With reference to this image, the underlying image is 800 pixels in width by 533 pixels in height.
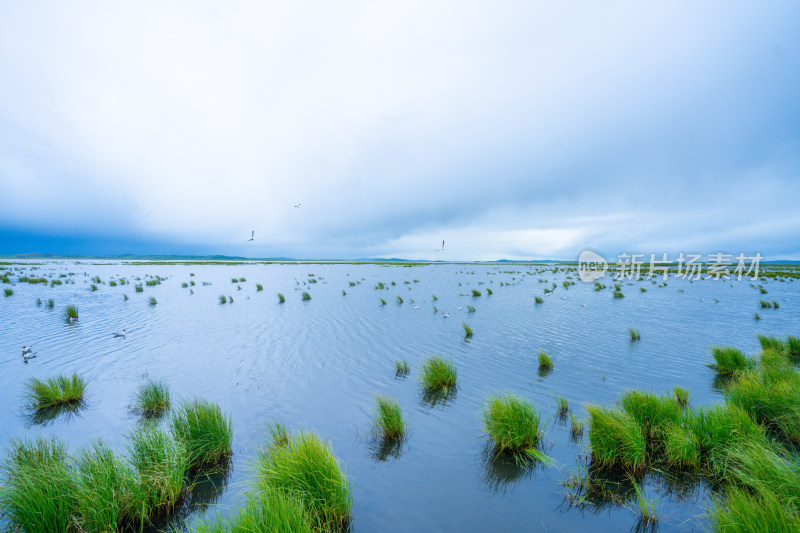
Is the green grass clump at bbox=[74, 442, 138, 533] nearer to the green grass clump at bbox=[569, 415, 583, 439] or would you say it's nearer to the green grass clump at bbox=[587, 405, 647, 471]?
the green grass clump at bbox=[587, 405, 647, 471]

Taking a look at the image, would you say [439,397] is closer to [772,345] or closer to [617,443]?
[617,443]

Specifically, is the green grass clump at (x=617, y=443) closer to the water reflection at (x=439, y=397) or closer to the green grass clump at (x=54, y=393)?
the water reflection at (x=439, y=397)

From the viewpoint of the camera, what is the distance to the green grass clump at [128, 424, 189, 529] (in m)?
4.30

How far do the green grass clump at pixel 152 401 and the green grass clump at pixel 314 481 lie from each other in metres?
4.61

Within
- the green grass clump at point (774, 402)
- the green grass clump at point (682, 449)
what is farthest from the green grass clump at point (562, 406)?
the green grass clump at point (774, 402)

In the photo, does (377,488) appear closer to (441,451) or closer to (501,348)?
(441,451)

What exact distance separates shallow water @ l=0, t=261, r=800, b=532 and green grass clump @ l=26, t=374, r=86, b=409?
0.34 metres

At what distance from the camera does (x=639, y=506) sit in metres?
4.61

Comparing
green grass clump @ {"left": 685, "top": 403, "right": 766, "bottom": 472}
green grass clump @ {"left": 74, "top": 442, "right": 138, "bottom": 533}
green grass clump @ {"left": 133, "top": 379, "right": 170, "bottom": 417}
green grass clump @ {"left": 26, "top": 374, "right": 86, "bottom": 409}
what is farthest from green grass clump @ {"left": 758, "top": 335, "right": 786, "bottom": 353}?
green grass clump @ {"left": 26, "top": 374, "right": 86, "bottom": 409}

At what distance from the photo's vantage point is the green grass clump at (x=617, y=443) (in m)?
5.45

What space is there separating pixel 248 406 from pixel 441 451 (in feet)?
15.5

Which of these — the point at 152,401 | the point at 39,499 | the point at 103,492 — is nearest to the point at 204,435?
the point at 103,492

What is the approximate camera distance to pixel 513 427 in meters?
6.14

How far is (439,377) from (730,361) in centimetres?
882
